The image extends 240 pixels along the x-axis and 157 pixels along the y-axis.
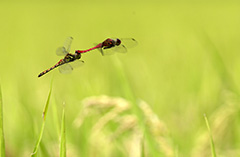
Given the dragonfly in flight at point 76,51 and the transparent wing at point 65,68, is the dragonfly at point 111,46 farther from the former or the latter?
the transparent wing at point 65,68

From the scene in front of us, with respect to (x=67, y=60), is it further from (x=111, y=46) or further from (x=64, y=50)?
(x=111, y=46)

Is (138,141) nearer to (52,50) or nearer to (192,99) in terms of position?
(192,99)

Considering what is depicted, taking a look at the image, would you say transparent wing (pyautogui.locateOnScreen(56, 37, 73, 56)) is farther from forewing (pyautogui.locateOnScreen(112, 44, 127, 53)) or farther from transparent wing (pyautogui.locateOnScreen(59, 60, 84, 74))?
forewing (pyautogui.locateOnScreen(112, 44, 127, 53))

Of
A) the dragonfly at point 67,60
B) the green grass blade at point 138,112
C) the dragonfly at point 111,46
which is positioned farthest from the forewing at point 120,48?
the green grass blade at point 138,112

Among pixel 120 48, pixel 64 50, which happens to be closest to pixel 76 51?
pixel 64 50

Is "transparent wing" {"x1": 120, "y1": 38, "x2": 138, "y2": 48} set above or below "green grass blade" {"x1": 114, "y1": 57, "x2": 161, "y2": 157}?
above

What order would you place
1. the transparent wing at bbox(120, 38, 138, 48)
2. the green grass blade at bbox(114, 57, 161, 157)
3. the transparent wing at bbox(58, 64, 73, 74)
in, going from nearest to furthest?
the transparent wing at bbox(58, 64, 73, 74)
the transparent wing at bbox(120, 38, 138, 48)
the green grass blade at bbox(114, 57, 161, 157)

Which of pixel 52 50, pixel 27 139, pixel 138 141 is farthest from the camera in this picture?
pixel 52 50

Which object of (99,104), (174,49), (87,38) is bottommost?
(87,38)

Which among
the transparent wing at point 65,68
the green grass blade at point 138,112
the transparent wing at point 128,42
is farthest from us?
the green grass blade at point 138,112

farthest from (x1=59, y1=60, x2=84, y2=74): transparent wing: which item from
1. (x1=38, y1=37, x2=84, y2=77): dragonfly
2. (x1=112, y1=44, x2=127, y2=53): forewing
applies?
(x1=112, y1=44, x2=127, y2=53): forewing

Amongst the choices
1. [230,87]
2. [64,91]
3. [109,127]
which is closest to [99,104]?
[109,127]
